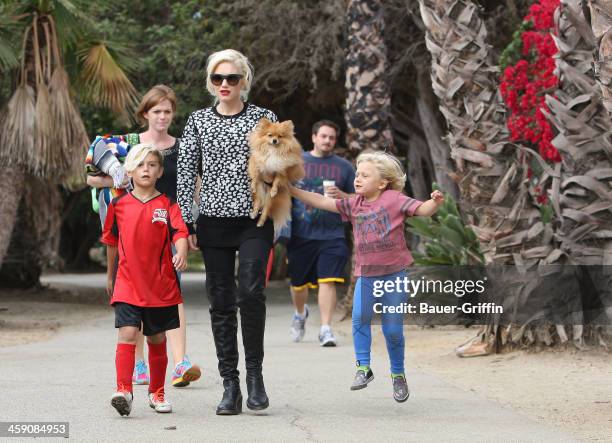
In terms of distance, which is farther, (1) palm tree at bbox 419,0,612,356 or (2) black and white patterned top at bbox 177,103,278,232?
(1) palm tree at bbox 419,0,612,356

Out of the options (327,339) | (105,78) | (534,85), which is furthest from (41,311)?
(534,85)

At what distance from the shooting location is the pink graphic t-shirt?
22.1 ft

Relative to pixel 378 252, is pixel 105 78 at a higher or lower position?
higher

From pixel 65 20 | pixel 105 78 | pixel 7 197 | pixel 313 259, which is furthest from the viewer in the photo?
pixel 105 78

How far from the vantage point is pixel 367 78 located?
1423 cm

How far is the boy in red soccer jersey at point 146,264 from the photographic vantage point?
634 centimetres

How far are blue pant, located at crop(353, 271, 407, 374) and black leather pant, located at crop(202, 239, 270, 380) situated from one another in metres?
0.64

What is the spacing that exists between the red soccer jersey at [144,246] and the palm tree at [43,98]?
7.28 meters

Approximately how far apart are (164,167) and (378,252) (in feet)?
5.65

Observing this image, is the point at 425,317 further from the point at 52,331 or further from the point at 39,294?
the point at 39,294

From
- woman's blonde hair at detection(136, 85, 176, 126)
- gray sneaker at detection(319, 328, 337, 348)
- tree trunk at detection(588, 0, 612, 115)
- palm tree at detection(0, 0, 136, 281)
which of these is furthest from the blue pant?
palm tree at detection(0, 0, 136, 281)

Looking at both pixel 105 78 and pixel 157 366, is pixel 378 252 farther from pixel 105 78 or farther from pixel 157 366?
pixel 105 78

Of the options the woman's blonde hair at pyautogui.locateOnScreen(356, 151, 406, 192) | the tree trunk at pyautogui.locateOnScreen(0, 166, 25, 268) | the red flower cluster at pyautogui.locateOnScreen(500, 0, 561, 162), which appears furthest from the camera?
→ the tree trunk at pyautogui.locateOnScreen(0, 166, 25, 268)

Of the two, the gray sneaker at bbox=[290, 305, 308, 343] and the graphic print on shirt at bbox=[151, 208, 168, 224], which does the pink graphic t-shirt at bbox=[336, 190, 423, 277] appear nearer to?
the graphic print on shirt at bbox=[151, 208, 168, 224]
